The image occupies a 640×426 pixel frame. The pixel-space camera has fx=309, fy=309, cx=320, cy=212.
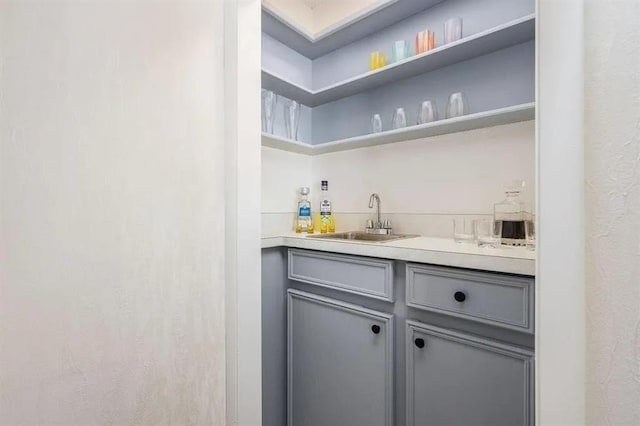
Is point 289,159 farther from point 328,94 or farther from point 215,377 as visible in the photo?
point 215,377

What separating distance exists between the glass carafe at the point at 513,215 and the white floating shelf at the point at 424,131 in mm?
276

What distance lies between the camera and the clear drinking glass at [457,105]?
138cm

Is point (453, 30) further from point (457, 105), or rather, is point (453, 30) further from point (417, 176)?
point (417, 176)

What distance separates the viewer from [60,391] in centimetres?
52

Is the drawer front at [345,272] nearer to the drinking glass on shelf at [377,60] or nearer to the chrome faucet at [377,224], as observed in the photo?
the chrome faucet at [377,224]

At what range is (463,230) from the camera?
1346 millimetres

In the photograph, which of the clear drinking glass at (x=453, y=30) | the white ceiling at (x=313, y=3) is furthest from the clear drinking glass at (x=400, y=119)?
the white ceiling at (x=313, y=3)

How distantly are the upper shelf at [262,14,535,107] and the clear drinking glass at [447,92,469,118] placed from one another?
0.17 metres

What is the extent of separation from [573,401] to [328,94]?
1661 mm

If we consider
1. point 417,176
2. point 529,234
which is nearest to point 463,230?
point 529,234

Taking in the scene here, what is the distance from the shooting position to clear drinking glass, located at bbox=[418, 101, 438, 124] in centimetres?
146

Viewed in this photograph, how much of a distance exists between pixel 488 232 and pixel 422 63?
818mm

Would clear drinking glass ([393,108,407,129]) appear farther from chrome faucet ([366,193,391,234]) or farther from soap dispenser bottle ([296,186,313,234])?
soap dispenser bottle ([296,186,313,234])

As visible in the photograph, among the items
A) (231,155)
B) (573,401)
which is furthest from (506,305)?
(231,155)
